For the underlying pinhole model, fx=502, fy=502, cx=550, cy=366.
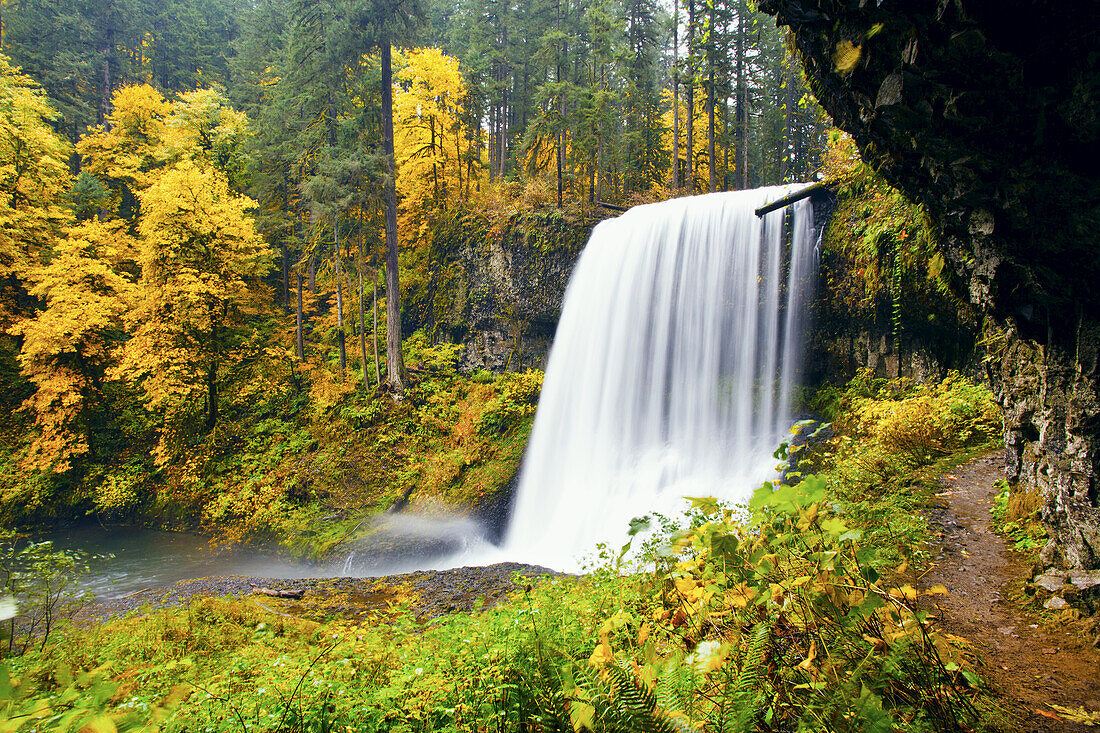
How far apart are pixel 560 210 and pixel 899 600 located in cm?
1474

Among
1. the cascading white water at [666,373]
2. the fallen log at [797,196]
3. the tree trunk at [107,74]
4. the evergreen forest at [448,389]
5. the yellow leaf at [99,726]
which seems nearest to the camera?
the yellow leaf at [99,726]

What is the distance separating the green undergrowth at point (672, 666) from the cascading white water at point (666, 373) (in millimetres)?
6239

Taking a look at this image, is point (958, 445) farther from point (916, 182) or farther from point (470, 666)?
point (470, 666)

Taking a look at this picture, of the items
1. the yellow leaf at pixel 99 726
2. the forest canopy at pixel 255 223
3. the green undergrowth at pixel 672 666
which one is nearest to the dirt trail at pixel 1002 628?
the green undergrowth at pixel 672 666

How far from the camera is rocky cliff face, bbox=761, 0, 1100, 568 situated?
2105mm

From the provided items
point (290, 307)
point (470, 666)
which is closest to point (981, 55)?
point (470, 666)

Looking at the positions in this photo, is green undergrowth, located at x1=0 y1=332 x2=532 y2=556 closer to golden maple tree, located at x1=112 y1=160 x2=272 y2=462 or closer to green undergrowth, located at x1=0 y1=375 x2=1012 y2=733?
golden maple tree, located at x1=112 y1=160 x2=272 y2=462

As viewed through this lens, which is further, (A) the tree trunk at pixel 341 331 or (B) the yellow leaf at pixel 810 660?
(A) the tree trunk at pixel 341 331

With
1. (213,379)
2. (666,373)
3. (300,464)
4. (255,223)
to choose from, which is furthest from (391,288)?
(666,373)

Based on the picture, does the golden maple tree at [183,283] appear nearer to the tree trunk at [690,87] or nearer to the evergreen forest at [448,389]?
the evergreen forest at [448,389]

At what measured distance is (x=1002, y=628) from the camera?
8.20 ft

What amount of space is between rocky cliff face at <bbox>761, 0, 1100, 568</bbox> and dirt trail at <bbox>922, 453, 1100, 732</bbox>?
40 centimetres

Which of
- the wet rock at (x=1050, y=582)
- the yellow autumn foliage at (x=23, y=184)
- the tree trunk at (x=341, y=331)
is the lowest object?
the wet rock at (x=1050, y=582)

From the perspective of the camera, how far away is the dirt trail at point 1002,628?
1939 millimetres
